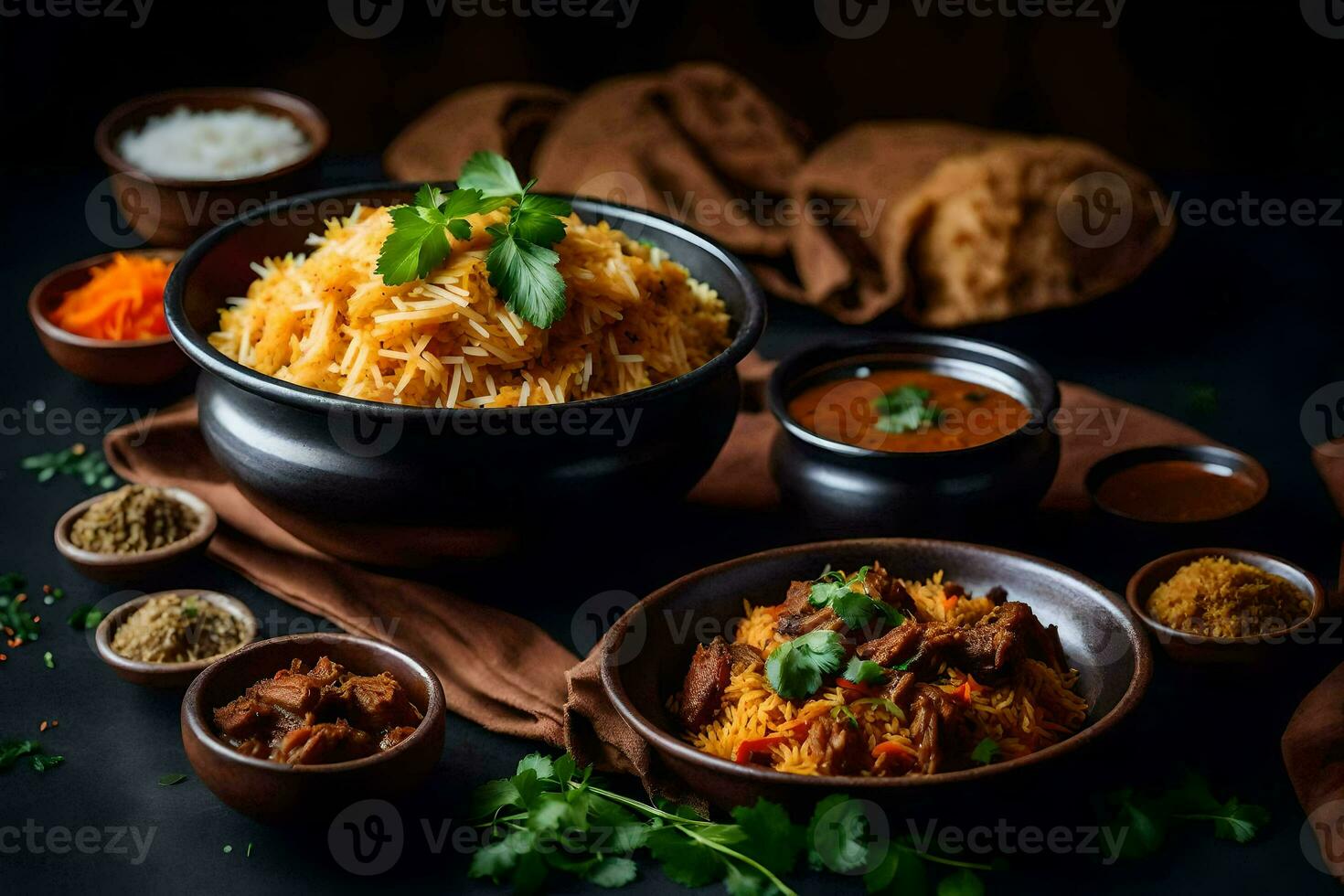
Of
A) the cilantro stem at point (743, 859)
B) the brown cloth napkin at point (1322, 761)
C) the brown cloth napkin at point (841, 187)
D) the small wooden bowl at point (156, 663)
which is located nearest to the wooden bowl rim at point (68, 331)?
the small wooden bowl at point (156, 663)

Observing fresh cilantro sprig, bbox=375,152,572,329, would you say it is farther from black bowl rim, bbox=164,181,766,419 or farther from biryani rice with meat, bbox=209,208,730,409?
black bowl rim, bbox=164,181,766,419

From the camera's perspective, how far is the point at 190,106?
21.7 ft

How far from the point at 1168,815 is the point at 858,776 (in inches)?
28.5

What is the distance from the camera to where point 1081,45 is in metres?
7.14

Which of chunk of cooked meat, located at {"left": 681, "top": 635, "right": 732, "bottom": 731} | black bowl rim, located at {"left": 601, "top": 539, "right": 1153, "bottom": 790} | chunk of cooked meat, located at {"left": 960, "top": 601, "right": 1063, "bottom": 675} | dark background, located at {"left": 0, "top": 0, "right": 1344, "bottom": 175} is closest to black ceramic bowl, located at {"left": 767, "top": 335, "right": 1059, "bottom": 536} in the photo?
black bowl rim, located at {"left": 601, "top": 539, "right": 1153, "bottom": 790}

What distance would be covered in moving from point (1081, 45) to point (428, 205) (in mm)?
4127

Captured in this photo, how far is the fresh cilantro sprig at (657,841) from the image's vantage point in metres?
3.09

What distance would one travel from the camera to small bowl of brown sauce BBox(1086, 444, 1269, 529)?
4.31 m

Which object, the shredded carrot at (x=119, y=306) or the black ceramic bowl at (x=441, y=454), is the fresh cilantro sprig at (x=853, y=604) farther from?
the shredded carrot at (x=119, y=306)

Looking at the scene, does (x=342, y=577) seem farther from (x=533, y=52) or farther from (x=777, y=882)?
(x=533, y=52)

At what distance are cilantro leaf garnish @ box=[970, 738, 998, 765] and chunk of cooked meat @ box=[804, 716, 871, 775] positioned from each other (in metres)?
0.22

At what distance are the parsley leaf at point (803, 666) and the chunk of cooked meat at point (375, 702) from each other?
789 millimetres

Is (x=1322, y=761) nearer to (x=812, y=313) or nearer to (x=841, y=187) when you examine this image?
(x=812, y=313)

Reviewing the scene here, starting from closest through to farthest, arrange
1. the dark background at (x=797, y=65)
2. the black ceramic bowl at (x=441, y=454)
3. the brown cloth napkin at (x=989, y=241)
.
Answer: the black ceramic bowl at (x=441, y=454) → the brown cloth napkin at (x=989, y=241) → the dark background at (x=797, y=65)
